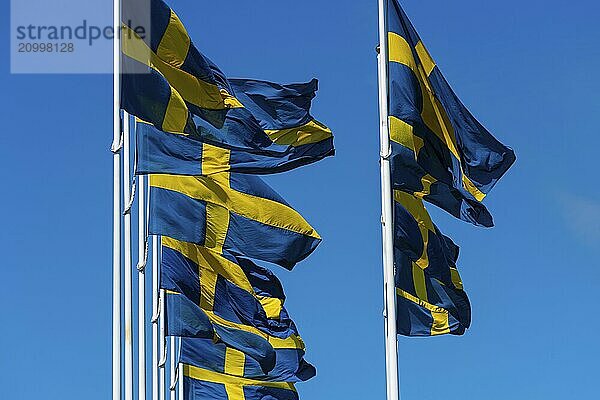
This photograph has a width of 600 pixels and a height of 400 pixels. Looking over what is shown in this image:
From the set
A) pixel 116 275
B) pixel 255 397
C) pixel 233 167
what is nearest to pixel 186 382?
pixel 255 397

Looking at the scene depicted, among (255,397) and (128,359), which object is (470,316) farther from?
(255,397)

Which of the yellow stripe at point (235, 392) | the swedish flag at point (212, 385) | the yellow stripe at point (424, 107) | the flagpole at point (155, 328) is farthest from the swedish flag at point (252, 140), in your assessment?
the yellow stripe at point (235, 392)

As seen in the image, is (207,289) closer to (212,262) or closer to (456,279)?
(212,262)

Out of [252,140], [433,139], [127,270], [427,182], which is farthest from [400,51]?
[127,270]

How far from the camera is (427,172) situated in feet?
74.0

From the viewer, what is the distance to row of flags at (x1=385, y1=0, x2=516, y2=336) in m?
22.3

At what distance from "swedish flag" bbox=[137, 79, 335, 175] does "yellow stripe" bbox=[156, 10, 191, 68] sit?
3.80 feet

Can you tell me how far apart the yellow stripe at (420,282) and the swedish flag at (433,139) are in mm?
1023

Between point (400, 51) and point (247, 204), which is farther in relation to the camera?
point (247, 204)

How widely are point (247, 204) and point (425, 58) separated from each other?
4.90 m

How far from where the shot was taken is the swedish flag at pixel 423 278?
22.4m

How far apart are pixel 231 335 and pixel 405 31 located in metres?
7.28

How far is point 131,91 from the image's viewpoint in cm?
2155

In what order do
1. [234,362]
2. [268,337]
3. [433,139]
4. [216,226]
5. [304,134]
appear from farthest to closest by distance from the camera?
[234,362], [268,337], [216,226], [304,134], [433,139]
